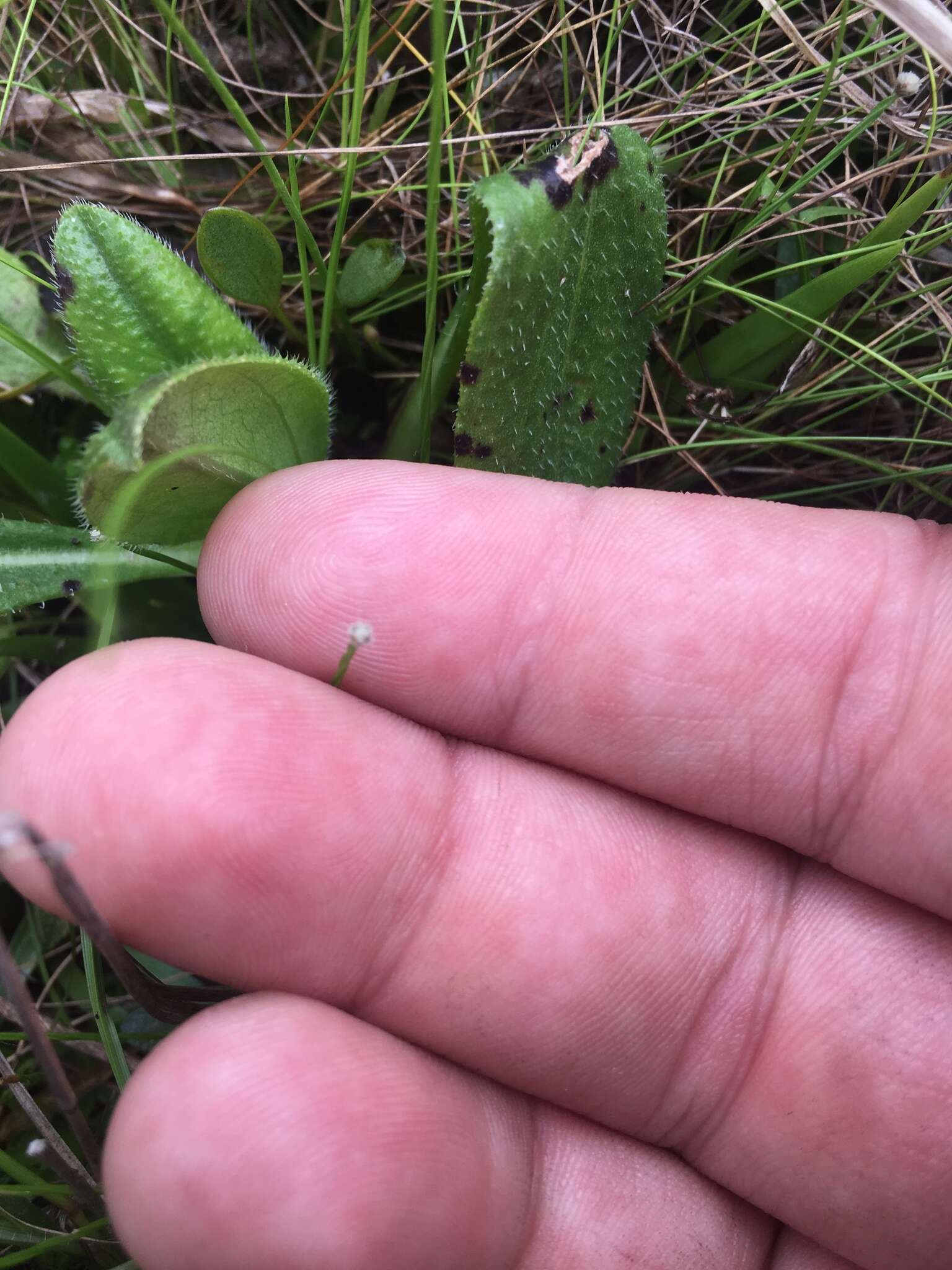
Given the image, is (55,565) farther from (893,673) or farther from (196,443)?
(893,673)

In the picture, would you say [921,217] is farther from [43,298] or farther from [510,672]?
[43,298]

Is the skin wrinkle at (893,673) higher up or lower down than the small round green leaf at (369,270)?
lower down

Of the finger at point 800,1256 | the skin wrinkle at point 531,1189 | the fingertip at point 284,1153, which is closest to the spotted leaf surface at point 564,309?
the fingertip at point 284,1153

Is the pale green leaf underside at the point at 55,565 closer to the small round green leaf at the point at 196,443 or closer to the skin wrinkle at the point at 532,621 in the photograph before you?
the small round green leaf at the point at 196,443

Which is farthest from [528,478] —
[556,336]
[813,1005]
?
[813,1005]

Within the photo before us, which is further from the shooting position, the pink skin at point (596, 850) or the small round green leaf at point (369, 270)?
the small round green leaf at point (369, 270)
